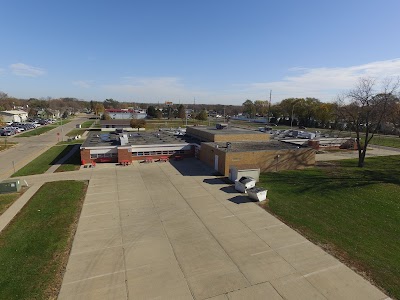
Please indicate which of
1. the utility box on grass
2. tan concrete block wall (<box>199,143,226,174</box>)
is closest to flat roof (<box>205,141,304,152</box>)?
tan concrete block wall (<box>199,143,226,174</box>)

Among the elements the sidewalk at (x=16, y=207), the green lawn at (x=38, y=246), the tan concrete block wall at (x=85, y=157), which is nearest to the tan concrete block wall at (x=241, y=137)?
the tan concrete block wall at (x=85, y=157)

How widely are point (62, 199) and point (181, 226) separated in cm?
1218

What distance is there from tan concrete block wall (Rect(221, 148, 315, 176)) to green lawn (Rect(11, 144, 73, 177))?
983 inches

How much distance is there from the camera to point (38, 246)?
1531 centimetres

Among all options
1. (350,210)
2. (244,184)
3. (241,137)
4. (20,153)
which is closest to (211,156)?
(241,137)

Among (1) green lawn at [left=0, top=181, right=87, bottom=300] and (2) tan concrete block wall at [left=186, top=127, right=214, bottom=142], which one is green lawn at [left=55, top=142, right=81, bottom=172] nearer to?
(1) green lawn at [left=0, top=181, right=87, bottom=300]

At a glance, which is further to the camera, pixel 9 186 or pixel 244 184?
pixel 9 186

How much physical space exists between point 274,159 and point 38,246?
2735 cm

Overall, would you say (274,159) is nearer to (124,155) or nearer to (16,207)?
(124,155)

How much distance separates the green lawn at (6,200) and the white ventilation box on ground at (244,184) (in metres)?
20.7

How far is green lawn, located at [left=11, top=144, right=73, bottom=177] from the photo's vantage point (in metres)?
32.9

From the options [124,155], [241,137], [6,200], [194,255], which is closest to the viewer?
[194,255]

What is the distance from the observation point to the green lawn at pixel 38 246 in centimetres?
1193

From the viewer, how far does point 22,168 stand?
34.9 meters
